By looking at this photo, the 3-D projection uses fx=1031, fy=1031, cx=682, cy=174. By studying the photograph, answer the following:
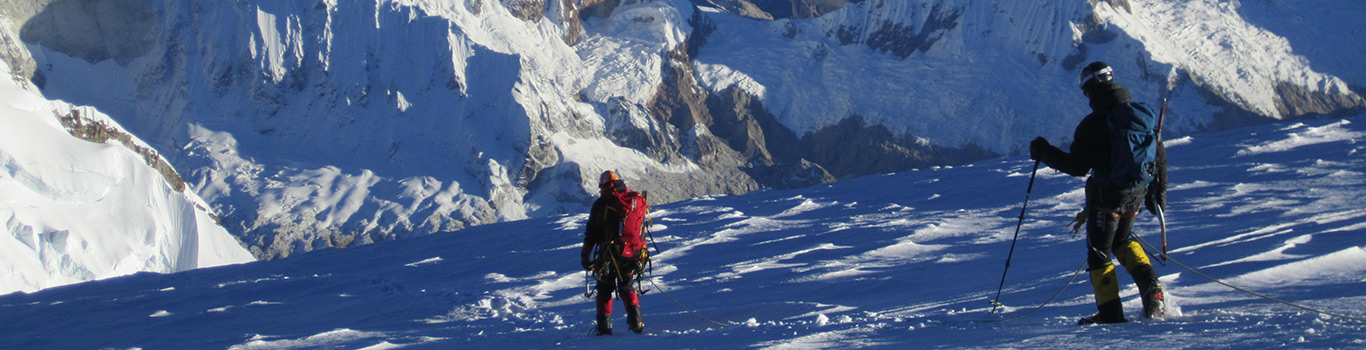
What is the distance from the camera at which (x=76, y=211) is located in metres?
40.8

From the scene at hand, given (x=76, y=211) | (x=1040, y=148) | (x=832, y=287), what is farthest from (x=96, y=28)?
(x=1040, y=148)

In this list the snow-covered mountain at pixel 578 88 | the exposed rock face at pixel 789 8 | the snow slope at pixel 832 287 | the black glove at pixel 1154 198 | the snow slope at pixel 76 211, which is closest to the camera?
the black glove at pixel 1154 198

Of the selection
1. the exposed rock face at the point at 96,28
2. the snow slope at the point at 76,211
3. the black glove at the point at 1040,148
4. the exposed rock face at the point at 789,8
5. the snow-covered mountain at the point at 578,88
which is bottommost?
the black glove at the point at 1040,148

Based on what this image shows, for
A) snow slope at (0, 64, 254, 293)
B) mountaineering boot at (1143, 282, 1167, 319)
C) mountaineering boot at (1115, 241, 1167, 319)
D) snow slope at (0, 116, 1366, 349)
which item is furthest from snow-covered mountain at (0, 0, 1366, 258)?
mountaineering boot at (1143, 282, 1167, 319)

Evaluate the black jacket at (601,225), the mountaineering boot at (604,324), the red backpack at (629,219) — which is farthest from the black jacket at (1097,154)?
the mountaineering boot at (604,324)

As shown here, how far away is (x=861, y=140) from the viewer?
9062 cm

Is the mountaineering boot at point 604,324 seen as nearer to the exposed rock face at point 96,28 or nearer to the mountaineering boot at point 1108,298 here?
the mountaineering boot at point 1108,298

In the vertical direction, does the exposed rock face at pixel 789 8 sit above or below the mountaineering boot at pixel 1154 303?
above

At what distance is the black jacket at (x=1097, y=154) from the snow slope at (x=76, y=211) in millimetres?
38785

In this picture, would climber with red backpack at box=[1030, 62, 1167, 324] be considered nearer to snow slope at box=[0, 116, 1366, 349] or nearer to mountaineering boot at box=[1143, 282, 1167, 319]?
mountaineering boot at box=[1143, 282, 1167, 319]

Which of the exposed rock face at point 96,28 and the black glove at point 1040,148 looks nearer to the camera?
the black glove at point 1040,148

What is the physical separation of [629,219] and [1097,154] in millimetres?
4985

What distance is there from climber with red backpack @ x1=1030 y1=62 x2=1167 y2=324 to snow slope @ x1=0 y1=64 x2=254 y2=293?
38814 mm

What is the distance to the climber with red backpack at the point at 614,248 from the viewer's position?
10.9 metres
